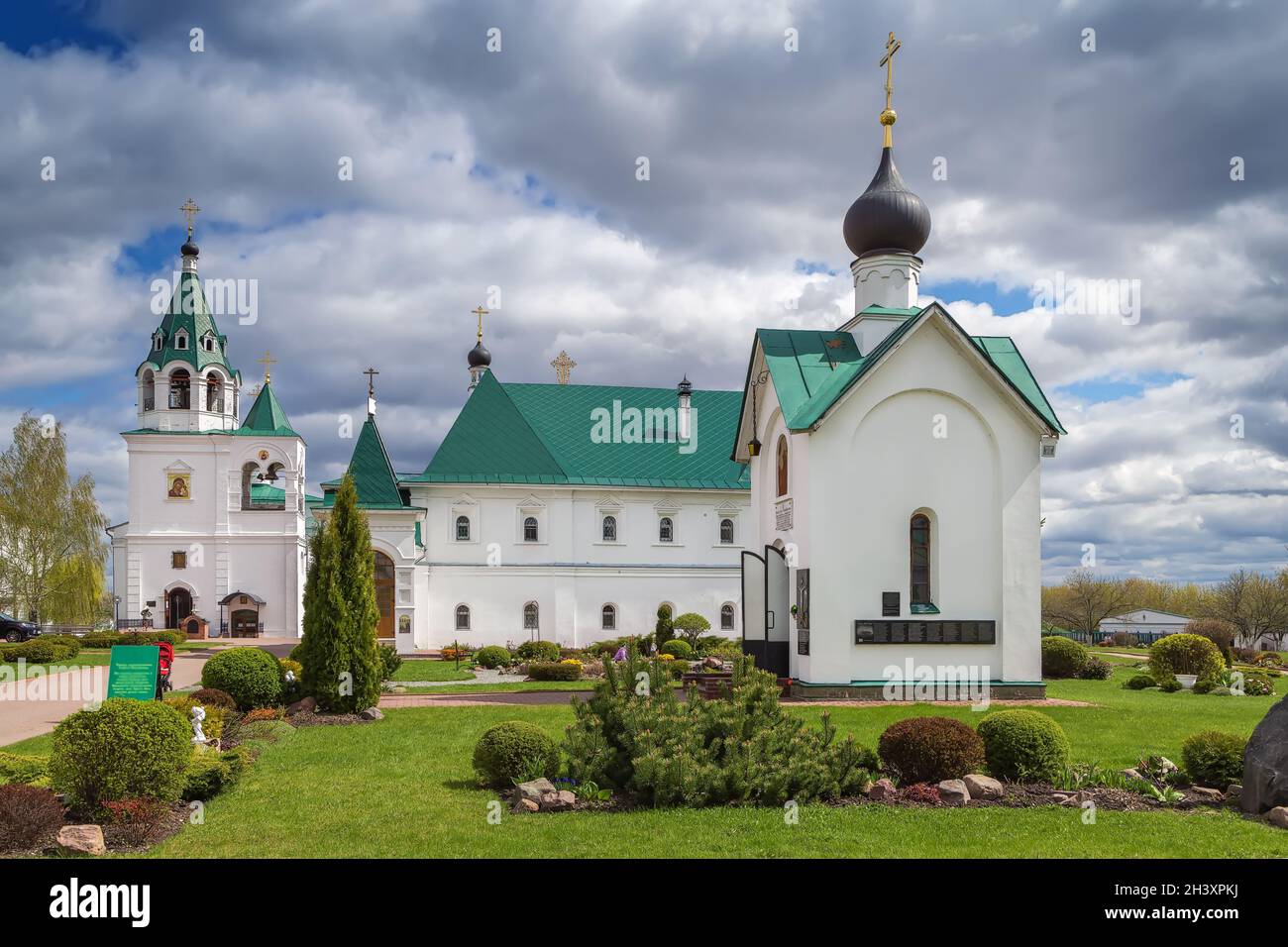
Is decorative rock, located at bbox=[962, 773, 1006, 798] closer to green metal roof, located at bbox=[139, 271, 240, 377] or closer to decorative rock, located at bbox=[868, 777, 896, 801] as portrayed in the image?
decorative rock, located at bbox=[868, 777, 896, 801]

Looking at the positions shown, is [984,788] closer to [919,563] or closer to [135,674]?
[919,563]

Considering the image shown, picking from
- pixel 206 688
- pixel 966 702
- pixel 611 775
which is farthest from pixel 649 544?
pixel 611 775

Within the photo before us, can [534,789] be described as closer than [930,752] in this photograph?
Yes

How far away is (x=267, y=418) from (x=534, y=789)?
37.5 m

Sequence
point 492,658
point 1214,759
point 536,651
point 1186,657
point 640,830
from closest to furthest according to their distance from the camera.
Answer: point 640,830
point 1214,759
point 1186,657
point 492,658
point 536,651

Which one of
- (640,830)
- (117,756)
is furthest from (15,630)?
(640,830)

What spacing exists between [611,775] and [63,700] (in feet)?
54.9

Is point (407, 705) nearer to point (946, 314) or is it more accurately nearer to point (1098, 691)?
point (946, 314)

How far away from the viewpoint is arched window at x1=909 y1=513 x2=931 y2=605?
2277 centimetres

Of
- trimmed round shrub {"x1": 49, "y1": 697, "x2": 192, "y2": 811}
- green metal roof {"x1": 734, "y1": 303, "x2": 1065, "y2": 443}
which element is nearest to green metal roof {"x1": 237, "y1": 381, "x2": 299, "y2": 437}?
green metal roof {"x1": 734, "y1": 303, "x2": 1065, "y2": 443}

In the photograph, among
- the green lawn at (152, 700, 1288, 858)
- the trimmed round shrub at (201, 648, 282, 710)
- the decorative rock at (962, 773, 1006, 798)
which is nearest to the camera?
the green lawn at (152, 700, 1288, 858)

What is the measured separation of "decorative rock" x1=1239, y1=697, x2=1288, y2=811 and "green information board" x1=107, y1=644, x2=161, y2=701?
16039 mm

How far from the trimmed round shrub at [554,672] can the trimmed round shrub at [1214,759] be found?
1809cm

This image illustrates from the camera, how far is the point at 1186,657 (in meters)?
27.4
